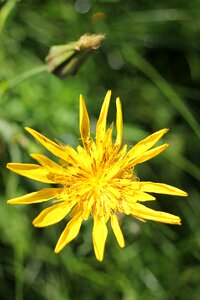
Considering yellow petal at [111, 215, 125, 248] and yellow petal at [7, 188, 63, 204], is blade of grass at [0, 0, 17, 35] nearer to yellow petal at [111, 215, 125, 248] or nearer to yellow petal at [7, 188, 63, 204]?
yellow petal at [7, 188, 63, 204]

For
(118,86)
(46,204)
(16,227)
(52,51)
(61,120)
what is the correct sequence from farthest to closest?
(118,86) < (46,204) < (16,227) < (61,120) < (52,51)

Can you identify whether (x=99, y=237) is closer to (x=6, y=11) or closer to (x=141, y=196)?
(x=141, y=196)

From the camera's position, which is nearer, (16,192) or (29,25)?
(16,192)

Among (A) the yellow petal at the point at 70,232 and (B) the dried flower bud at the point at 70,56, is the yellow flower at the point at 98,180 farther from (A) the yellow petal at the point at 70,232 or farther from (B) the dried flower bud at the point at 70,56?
(B) the dried flower bud at the point at 70,56

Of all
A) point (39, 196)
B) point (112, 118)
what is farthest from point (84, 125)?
point (112, 118)

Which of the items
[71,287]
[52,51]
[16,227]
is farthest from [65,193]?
[71,287]

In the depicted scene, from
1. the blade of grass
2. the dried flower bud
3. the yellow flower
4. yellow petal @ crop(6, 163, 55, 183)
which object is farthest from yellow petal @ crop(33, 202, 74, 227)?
the blade of grass

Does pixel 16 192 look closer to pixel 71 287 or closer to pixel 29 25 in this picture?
pixel 71 287
